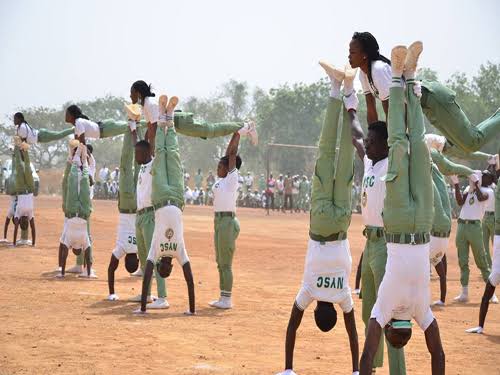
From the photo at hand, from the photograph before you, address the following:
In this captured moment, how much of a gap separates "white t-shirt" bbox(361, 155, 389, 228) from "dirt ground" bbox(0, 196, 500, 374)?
168 cm

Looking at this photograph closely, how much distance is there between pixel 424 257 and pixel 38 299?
7.62 m

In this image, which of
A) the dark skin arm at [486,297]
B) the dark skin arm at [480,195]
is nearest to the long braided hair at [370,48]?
the dark skin arm at [486,297]

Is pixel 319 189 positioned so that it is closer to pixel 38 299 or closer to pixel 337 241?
pixel 337 241

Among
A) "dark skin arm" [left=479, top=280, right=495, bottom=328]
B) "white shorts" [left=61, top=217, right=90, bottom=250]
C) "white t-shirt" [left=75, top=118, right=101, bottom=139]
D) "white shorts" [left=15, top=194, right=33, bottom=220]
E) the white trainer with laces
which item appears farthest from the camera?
"white shorts" [left=15, top=194, right=33, bottom=220]

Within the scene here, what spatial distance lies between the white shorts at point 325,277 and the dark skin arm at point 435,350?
1.29 metres

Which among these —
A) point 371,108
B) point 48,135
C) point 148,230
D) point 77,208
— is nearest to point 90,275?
point 77,208

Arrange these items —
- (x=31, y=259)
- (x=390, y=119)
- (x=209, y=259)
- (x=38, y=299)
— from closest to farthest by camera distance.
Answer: (x=390, y=119), (x=38, y=299), (x=31, y=259), (x=209, y=259)

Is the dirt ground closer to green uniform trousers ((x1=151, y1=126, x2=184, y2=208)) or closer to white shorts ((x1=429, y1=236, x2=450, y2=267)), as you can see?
white shorts ((x1=429, y1=236, x2=450, y2=267))

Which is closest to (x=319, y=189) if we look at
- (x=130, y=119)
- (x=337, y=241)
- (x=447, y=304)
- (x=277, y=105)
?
(x=337, y=241)

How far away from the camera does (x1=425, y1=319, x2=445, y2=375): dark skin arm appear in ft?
20.9

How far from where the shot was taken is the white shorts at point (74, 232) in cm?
1503

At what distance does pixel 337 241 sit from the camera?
7656 mm

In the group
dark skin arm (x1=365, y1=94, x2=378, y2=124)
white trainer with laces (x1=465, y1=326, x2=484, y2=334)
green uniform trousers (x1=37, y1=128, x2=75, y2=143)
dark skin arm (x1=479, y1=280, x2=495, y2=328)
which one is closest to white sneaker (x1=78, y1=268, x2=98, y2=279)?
green uniform trousers (x1=37, y1=128, x2=75, y2=143)

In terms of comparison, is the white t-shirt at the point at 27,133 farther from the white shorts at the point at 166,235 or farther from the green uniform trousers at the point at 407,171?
the green uniform trousers at the point at 407,171
